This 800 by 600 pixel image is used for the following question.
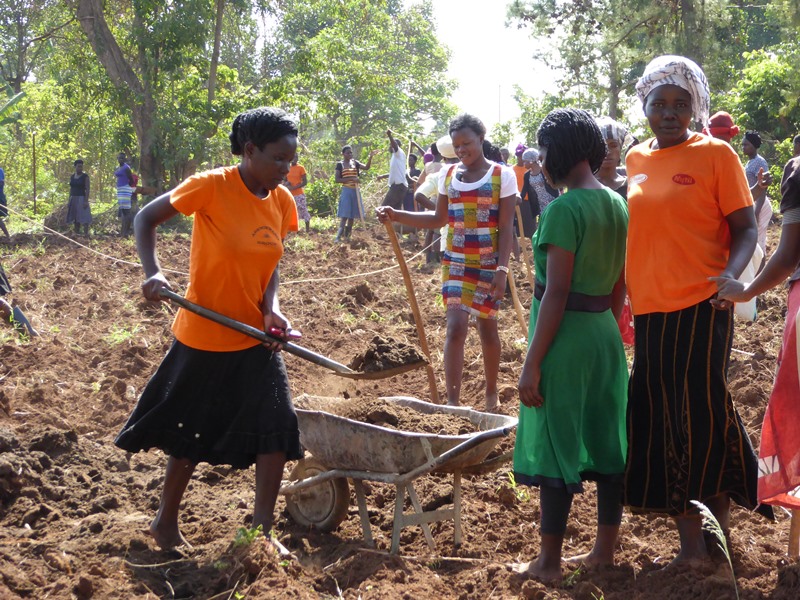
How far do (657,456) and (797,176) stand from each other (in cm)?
114

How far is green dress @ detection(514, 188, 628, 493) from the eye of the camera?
3562 mm

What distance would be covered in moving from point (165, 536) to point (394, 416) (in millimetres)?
1218

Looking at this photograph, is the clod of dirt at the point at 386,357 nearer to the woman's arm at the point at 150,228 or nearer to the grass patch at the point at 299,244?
the woman's arm at the point at 150,228

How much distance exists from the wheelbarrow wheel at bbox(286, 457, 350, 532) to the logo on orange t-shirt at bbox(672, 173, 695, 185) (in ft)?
6.45

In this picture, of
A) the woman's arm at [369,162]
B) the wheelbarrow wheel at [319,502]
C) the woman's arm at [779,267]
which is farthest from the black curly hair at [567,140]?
the woman's arm at [369,162]

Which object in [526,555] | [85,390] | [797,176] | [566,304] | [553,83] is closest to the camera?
[797,176]

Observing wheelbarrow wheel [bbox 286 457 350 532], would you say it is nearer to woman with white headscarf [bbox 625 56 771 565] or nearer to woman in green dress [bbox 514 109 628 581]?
woman in green dress [bbox 514 109 628 581]

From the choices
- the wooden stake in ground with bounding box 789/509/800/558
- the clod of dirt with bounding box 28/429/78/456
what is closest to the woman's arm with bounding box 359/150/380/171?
the clod of dirt with bounding box 28/429/78/456

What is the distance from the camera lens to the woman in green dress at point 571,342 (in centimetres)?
356

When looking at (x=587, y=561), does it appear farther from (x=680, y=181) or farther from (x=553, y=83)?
(x=553, y=83)

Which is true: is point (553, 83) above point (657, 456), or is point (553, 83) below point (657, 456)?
above

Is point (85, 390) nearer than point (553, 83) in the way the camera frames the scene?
Yes

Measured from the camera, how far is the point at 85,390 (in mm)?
7246

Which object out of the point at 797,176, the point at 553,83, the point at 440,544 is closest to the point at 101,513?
the point at 440,544
